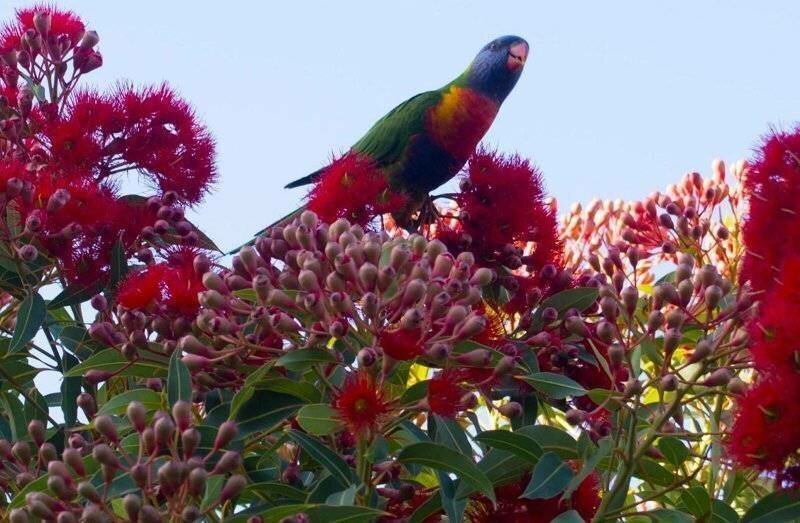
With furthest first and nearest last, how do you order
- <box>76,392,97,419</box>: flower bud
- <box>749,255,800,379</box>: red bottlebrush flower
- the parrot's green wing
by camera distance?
the parrot's green wing
<box>76,392,97,419</box>: flower bud
<box>749,255,800,379</box>: red bottlebrush flower

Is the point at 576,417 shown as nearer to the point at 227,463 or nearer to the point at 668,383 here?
the point at 668,383

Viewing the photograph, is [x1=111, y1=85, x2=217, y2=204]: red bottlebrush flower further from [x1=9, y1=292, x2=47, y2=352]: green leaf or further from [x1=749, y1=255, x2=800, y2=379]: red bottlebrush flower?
[x1=749, y1=255, x2=800, y2=379]: red bottlebrush flower

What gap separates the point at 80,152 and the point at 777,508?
1.62 metres

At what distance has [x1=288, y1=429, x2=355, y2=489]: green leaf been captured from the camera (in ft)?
7.18

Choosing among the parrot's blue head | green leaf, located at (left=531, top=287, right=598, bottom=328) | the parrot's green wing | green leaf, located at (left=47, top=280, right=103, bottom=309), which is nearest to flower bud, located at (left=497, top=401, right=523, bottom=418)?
green leaf, located at (left=531, top=287, right=598, bottom=328)

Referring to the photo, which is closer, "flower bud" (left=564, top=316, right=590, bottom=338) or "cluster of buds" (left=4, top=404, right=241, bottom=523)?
"cluster of buds" (left=4, top=404, right=241, bottom=523)

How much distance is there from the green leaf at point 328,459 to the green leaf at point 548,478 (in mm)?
304

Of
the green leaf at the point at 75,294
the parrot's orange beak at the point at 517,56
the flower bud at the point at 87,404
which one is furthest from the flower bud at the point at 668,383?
the parrot's orange beak at the point at 517,56

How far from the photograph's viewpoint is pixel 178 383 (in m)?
2.14

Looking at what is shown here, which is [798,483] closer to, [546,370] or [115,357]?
[546,370]

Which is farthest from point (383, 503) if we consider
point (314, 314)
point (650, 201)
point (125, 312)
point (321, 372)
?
point (650, 201)

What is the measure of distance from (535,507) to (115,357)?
83 cm

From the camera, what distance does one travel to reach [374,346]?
2.06 metres

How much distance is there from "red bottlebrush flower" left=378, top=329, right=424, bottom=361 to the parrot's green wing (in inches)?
79.1
